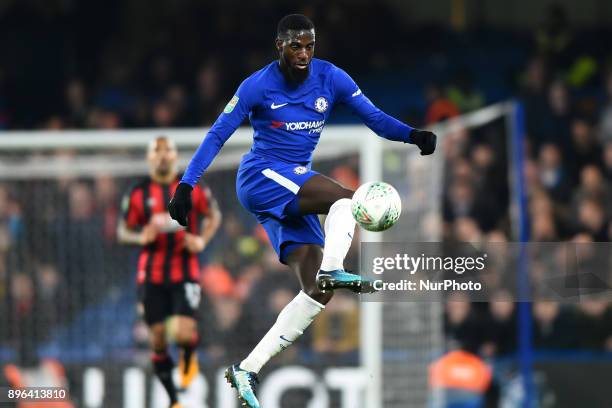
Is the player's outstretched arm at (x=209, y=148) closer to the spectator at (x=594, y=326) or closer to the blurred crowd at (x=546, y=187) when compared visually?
the blurred crowd at (x=546, y=187)

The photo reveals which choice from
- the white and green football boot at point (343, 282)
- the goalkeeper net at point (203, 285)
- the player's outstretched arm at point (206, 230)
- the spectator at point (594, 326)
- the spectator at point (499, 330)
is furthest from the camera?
the spectator at point (499, 330)

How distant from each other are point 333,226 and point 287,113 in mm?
709

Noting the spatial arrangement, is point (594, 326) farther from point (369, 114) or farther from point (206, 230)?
point (369, 114)

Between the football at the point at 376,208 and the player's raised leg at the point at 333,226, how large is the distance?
149mm

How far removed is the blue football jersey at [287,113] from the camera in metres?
7.90

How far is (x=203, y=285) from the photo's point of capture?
12.9 metres

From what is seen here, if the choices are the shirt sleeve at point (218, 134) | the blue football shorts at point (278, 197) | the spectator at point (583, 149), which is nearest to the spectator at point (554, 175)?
the spectator at point (583, 149)

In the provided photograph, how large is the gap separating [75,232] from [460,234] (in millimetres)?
3551

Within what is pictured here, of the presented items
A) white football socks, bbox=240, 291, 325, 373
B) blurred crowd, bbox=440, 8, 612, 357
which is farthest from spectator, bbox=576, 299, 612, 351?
white football socks, bbox=240, 291, 325, 373

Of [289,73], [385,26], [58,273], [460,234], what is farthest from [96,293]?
[385,26]

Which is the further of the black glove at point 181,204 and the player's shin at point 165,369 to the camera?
the player's shin at point 165,369

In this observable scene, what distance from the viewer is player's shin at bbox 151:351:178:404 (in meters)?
10.6

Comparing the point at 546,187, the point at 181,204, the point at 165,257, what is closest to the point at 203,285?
the point at 165,257

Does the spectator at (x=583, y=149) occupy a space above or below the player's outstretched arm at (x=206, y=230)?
above
